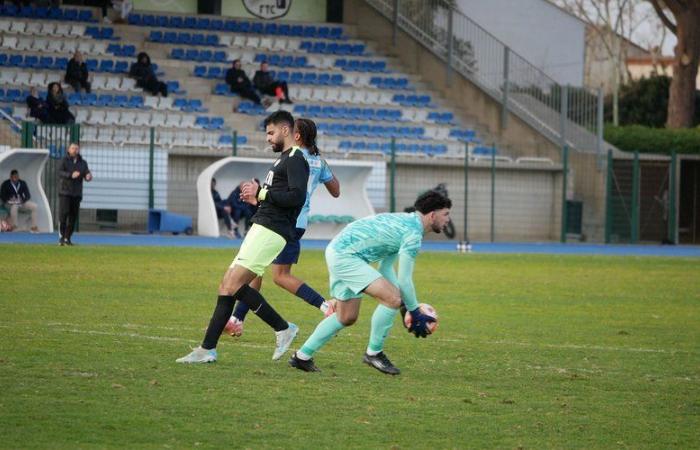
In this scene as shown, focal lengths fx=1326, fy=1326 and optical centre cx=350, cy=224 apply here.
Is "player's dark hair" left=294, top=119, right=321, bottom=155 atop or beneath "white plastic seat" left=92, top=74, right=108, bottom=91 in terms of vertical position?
beneath

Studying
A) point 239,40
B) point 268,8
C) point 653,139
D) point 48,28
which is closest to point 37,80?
point 48,28

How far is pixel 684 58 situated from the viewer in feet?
147

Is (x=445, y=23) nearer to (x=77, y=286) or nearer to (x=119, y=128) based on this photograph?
(x=119, y=128)

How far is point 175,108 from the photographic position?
1407 inches

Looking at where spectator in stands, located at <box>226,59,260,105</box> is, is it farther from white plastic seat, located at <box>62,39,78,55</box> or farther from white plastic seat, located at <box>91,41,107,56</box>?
white plastic seat, located at <box>62,39,78,55</box>

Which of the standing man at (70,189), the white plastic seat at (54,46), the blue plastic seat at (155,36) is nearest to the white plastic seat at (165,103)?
the white plastic seat at (54,46)

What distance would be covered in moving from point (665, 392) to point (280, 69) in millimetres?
29967

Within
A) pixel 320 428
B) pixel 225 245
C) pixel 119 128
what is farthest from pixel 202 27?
pixel 320 428

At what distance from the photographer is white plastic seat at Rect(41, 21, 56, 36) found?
37281mm

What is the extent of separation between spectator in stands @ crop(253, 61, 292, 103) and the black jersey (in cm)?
2616

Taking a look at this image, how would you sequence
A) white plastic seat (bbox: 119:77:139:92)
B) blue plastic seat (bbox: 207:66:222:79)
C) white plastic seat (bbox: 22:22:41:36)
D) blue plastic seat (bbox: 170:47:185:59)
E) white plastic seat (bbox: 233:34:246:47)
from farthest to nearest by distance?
1. white plastic seat (bbox: 233:34:246:47)
2. blue plastic seat (bbox: 170:47:185:59)
3. blue plastic seat (bbox: 207:66:222:79)
4. white plastic seat (bbox: 22:22:41:36)
5. white plastic seat (bbox: 119:77:139:92)

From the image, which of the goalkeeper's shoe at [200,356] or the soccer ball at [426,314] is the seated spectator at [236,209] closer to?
the goalkeeper's shoe at [200,356]

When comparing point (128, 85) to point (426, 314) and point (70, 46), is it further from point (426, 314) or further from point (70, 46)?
point (426, 314)

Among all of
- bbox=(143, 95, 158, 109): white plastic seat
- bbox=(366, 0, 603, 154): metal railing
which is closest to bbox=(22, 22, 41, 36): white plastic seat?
bbox=(143, 95, 158, 109): white plastic seat
